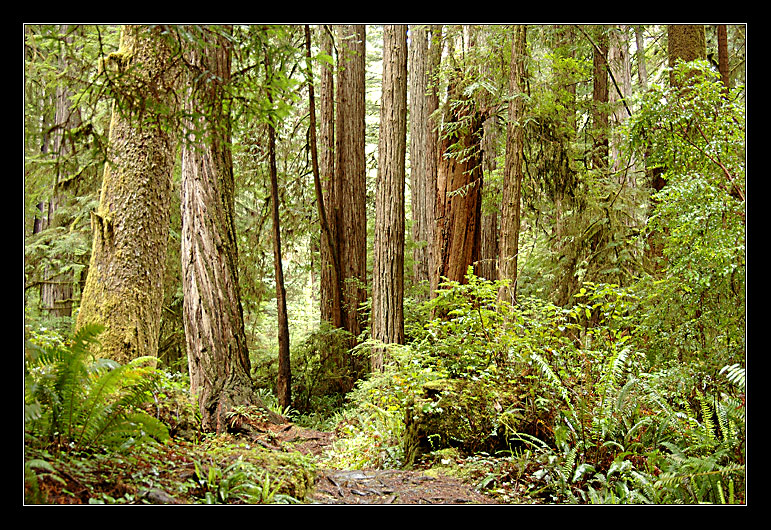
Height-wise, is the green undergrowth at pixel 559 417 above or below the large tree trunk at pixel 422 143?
below

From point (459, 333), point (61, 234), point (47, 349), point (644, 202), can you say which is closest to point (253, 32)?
point (47, 349)

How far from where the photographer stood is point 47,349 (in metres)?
3.01

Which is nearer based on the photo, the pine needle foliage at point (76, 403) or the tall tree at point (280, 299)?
the pine needle foliage at point (76, 403)

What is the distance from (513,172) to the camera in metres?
6.80

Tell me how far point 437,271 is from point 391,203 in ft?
5.28

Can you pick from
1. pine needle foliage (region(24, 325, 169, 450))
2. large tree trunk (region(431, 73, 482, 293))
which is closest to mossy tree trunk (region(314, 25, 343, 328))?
large tree trunk (region(431, 73, 482, 293))

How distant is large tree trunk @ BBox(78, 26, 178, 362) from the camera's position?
15.9 ft

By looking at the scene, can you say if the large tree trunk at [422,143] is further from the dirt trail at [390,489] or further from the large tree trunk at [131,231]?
the dirt trail at [390,489]

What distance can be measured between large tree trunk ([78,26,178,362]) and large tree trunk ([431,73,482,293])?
4320 millimetres

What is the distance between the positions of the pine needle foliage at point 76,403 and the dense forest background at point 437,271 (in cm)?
1

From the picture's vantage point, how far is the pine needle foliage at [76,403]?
2783mm

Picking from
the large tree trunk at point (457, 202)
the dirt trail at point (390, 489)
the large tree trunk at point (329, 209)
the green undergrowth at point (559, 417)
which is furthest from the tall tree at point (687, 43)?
the dirt trail at point (390, 489)
